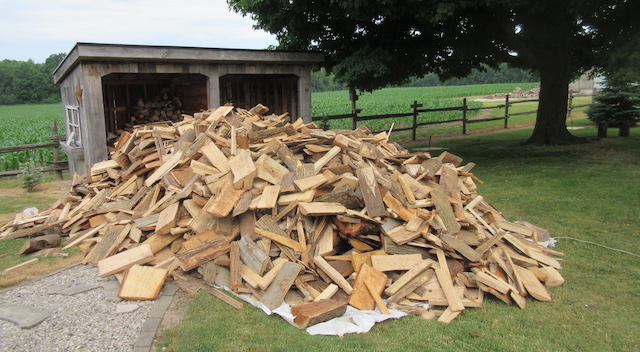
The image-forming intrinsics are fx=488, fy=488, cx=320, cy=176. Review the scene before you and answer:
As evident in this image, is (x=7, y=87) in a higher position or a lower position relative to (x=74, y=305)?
higher

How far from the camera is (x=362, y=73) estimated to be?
12.2m

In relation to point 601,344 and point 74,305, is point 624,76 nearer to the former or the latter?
point 601,344

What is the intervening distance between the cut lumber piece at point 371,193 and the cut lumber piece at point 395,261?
50 centimetres

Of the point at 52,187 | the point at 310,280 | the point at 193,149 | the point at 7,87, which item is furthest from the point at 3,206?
the point at 7,87

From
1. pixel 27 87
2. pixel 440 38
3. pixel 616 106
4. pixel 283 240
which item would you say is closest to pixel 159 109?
pixel 440 38

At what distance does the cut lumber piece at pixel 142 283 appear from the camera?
4.94 m

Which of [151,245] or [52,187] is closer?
[151,245]

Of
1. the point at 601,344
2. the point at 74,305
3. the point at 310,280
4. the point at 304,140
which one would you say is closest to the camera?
the point at 601,344

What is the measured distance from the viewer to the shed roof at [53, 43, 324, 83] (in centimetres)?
890

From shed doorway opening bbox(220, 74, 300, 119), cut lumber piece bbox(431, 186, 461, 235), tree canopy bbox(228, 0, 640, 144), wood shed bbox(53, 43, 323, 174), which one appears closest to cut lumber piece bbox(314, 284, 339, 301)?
cut lumber piece bbox(431, 186, 461, 235)

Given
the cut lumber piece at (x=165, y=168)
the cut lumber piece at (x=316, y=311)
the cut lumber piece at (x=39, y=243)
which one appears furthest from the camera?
the cut lumber piece at (x=165, y=168)

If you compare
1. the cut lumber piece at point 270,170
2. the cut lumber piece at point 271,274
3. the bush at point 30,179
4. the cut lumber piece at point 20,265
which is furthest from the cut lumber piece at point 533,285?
the bush at point 30,179

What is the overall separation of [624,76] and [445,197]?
661 cm

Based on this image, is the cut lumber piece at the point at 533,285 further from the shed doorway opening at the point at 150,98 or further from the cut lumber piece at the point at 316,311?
the shed doorway opening at the point at 150,98
